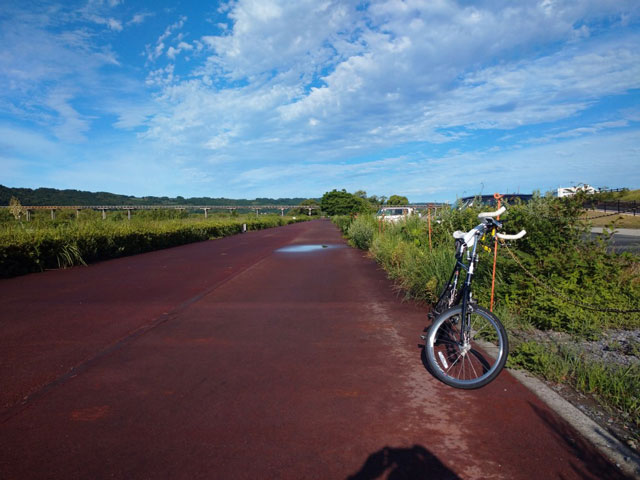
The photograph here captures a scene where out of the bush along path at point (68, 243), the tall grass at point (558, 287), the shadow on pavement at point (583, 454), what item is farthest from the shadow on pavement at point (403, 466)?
the bush along path at point (68, 243)

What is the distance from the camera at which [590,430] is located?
277 centimetres

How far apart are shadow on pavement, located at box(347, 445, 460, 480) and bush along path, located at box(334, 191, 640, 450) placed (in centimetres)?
130

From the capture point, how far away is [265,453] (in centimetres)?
256

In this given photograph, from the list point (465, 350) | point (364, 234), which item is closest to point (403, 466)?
point (465, 350)

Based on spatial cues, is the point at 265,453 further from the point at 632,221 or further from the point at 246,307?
the point at 632,221

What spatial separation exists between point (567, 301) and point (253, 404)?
4.09 m

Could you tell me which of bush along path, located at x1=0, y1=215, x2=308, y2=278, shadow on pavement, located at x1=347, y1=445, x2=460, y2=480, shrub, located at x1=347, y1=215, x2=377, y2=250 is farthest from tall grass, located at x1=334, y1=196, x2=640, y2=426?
bush along path, located at x1=0, y1=215, x2=308, y2=278

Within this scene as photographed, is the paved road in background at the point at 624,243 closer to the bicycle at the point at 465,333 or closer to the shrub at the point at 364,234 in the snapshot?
the bicycle at the point at 465,333

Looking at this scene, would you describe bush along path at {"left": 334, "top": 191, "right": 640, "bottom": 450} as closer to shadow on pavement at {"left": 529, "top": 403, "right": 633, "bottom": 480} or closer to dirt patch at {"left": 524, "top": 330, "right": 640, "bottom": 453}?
Answer: dirt patch at {"left": 524, "top": 330, "right": 640, "bottom": 453}

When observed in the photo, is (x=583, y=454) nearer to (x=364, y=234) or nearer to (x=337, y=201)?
(x=364, y=234)

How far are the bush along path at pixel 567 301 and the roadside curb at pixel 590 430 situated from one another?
11 centimetres

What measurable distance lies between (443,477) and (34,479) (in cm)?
Result: 235

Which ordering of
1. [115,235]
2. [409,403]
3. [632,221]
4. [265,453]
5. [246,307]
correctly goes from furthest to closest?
1. [632,221]
2. [115,235]
3. [246,307]
4. [409,403]
5. [265,453]

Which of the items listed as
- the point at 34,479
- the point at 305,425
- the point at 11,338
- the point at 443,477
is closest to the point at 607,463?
the point at 443,477
